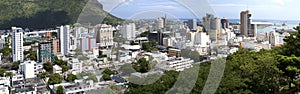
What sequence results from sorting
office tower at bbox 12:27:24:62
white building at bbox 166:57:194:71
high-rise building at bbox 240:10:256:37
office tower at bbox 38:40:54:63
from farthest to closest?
1. high-rise building at bbox 240:10:256:37
2. office tower at bbox 12:27:24:62
3. office tower at bbox 38:40:54:63
4. white building at bbox 166:57:194:71

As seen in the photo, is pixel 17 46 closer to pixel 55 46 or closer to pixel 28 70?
pixel 55 46

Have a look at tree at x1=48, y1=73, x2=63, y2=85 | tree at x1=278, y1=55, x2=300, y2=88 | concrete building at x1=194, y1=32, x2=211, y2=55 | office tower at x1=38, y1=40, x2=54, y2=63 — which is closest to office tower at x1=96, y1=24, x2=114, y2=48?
concrete building at x1=194, y1=32, x2=211, y2=55

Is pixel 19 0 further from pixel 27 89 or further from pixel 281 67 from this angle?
pixel 281 67

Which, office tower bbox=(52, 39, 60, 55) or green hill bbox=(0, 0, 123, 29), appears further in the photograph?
green hill bbox=(0, 0, 123, 29)

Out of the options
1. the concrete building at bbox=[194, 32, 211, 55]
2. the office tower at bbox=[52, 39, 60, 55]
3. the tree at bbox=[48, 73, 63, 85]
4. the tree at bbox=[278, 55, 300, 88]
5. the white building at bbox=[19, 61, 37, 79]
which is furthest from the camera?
the office tower at bbox=[52, 39, 60, 55]

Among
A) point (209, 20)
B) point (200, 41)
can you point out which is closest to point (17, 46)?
point (200, 41)

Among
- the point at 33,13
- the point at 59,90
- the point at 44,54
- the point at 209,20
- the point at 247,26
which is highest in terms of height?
the point at 33,13

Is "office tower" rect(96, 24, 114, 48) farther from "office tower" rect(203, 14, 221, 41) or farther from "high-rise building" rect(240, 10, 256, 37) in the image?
"high-rise building" rect(240, 10, 256, 37)

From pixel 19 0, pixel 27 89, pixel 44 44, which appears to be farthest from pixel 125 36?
pixel 19 0
